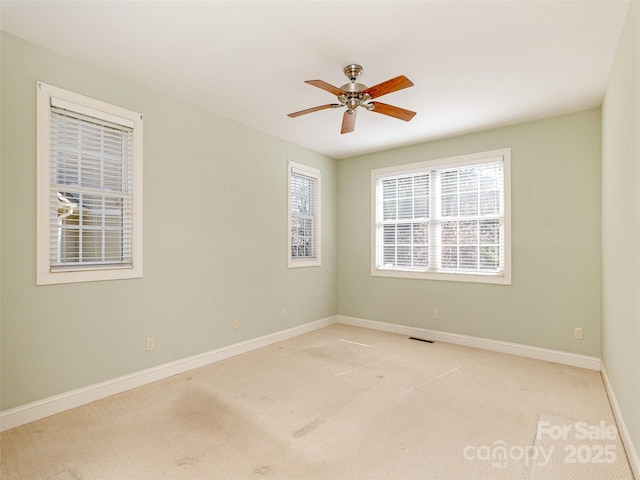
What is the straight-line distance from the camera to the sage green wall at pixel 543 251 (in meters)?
3.51

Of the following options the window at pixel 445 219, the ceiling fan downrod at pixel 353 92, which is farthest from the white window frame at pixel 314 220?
the ceiling fan downrod at pixel 353 92

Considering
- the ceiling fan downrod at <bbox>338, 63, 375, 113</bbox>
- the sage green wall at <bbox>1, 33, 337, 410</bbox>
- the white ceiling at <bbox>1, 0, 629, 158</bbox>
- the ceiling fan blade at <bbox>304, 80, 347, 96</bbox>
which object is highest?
the white ceiling at <bbox>1, 0, 629, 158</bbox>

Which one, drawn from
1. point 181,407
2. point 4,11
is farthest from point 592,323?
point 4,11

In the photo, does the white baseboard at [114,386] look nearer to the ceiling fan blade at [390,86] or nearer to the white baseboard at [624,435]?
the ceiling fan blade at [390,86]

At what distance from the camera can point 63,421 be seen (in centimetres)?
240

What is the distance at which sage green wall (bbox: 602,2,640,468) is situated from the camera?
1.85 m

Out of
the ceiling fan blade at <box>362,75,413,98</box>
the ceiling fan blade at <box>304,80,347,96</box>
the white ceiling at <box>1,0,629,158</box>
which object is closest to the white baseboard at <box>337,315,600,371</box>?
the white ceiling at <box>1,0,629,158</box>

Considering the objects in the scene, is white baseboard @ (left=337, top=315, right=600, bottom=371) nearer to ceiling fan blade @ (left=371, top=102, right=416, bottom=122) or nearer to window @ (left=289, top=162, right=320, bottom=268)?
window @ (left=289, top=162, right=320, bottom=268)

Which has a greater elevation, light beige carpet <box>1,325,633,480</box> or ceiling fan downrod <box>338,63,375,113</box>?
ceiling fan downrod <box>338,63,375,113</box>

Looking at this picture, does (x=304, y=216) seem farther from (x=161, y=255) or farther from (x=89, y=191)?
(x=89, y=191)

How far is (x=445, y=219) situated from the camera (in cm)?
450

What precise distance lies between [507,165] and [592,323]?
1.90 metres

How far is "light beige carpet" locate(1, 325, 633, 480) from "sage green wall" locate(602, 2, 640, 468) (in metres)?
0.38

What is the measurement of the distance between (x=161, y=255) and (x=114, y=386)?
1158 millimetres
